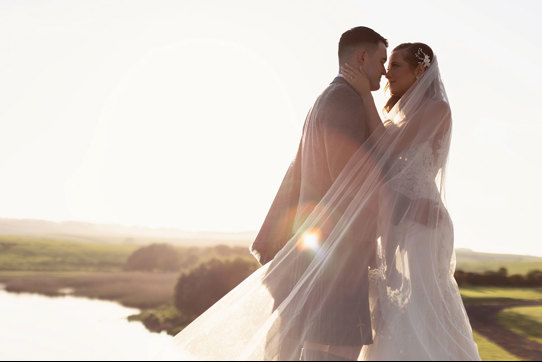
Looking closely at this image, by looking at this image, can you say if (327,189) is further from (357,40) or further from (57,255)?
(57,255)

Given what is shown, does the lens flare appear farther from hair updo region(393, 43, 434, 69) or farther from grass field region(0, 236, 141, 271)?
grass field region(0, 236, 141, 271)

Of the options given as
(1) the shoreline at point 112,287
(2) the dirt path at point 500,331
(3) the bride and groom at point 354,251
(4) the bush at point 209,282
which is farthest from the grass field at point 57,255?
(3) the bride and groom at point 354,251

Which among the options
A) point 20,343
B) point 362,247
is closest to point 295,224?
point 362,247

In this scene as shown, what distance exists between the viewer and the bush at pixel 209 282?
752 inches

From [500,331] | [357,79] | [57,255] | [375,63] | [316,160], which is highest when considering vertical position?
[375,63]

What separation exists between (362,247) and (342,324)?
2.04 feet

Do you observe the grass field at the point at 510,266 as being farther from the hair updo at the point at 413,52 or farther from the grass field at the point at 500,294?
the hair updo at the point at 413,52

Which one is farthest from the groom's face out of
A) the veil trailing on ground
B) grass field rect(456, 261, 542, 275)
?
grass field rect(456, 261, 542, 275)

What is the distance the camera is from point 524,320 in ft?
47.0

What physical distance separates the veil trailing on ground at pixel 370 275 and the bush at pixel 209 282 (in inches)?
568

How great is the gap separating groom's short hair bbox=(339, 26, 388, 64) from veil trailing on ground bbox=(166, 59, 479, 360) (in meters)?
0.70

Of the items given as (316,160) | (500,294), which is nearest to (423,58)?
(316,160)

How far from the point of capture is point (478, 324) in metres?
13.2

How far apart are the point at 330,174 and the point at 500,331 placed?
10.3 meters
